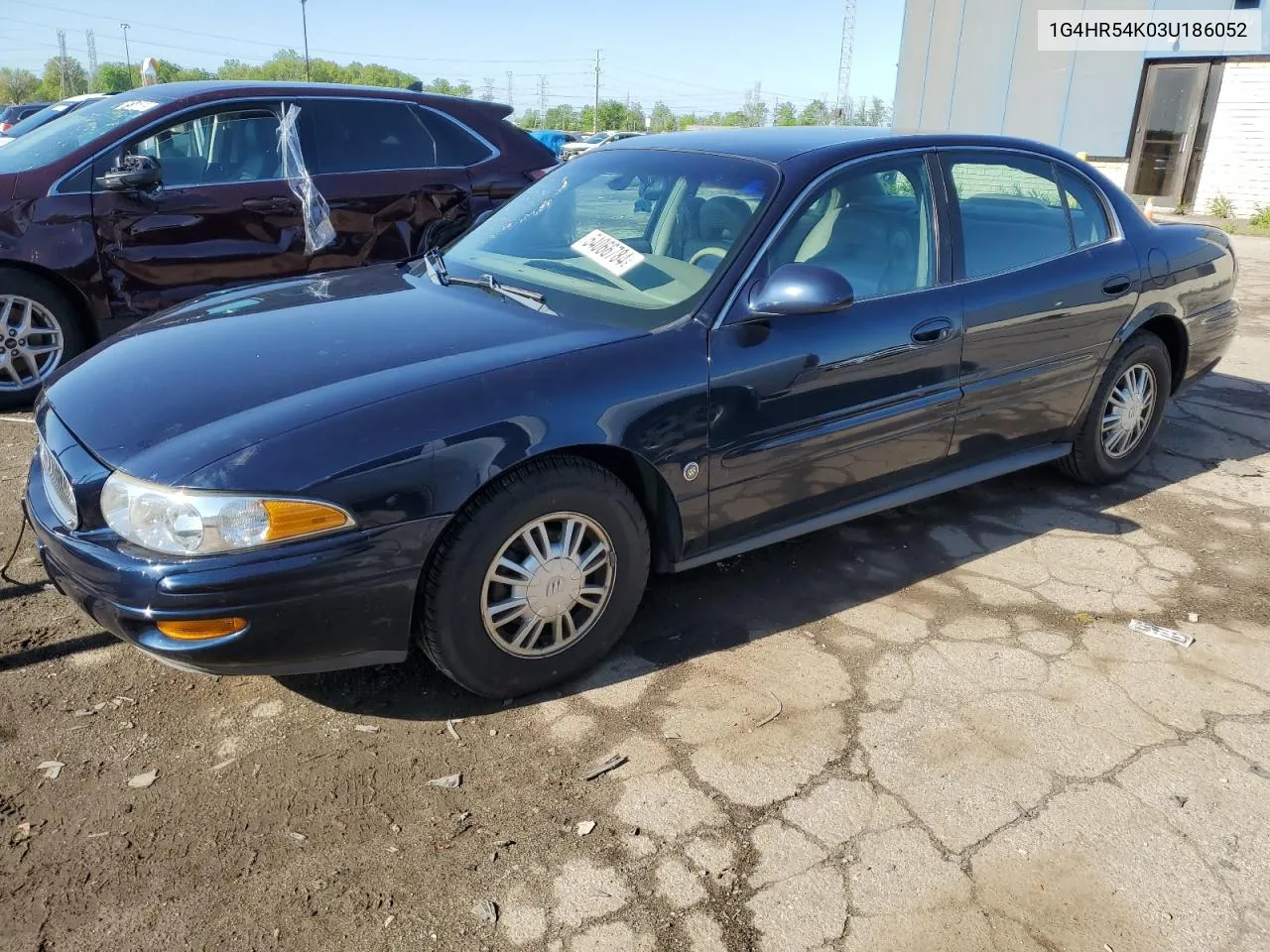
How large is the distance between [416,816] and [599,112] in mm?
99743

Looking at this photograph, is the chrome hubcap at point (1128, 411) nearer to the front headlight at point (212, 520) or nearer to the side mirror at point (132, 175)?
the front headlight at point (212, 520)

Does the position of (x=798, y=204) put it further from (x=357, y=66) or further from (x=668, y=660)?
(x=357, y=66)

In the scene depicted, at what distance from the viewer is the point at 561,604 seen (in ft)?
9.27

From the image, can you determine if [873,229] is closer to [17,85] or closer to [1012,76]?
Answer: [1012,76]

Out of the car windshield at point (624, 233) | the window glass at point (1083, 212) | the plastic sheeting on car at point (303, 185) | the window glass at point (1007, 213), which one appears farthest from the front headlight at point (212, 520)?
the plastic sheeting on car at point (303, 185)

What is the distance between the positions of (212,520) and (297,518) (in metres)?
0.19

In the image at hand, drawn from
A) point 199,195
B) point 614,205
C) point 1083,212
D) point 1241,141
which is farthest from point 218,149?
point 1241,141

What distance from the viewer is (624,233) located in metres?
3.51

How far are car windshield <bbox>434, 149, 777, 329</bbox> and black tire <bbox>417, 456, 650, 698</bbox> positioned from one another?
0.58m

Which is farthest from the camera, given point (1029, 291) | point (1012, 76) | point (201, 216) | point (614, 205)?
point (1012, 76)

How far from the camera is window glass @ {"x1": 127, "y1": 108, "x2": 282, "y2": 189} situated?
17.9 feet

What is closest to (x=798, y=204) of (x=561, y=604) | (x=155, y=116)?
(x=561, y=604)

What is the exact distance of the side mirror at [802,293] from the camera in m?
2.92

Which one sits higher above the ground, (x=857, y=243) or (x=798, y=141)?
(x=798, y=141)
